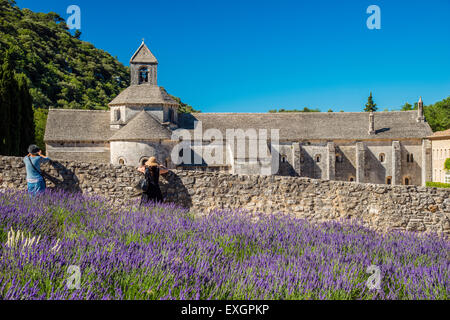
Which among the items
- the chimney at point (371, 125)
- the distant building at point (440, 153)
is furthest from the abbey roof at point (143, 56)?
the distant building at point (440, 153)

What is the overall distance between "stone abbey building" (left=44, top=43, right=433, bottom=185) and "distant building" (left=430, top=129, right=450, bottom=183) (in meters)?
5.06

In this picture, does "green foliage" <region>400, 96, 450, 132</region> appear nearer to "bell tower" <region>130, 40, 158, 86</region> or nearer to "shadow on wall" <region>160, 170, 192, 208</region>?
"bell tower" <region>130, 40, 158, 86</region>

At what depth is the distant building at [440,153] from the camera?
44.8 meters

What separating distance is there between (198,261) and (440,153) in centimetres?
5048

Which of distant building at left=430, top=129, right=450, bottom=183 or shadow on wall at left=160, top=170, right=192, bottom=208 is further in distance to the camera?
distant building at left=430, top=129, right=450, bottom=183

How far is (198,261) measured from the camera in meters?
4.65

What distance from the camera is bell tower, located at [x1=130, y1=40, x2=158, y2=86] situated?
38312mm

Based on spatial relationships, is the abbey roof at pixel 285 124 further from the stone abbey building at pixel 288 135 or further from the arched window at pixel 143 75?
the arched window at pixel 143 75

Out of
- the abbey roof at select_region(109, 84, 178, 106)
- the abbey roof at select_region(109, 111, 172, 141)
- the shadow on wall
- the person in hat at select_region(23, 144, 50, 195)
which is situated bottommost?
the shadow on wall

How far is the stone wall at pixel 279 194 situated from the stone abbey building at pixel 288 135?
70.9 ft

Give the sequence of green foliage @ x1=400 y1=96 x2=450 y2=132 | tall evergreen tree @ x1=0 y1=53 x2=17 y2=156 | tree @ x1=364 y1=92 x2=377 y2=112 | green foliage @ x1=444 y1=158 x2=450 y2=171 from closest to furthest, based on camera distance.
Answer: tall evergreen tree @ x1=0 y1=53 x2=17 y2=156
green foliage @ x1=444 y1=158 x2=450 y2=171
green foliage @ x1=400 y1=96 x2=450 y2=132
tree @ x1=364 y1=92 x2=377 y2=112

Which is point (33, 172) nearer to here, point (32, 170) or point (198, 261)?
point (32, 170)

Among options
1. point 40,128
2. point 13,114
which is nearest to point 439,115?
point 40,128

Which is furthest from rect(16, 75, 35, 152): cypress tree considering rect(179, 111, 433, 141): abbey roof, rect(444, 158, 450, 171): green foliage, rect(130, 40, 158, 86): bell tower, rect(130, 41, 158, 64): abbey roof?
rect(444, 158, 450, 171): green foliage
